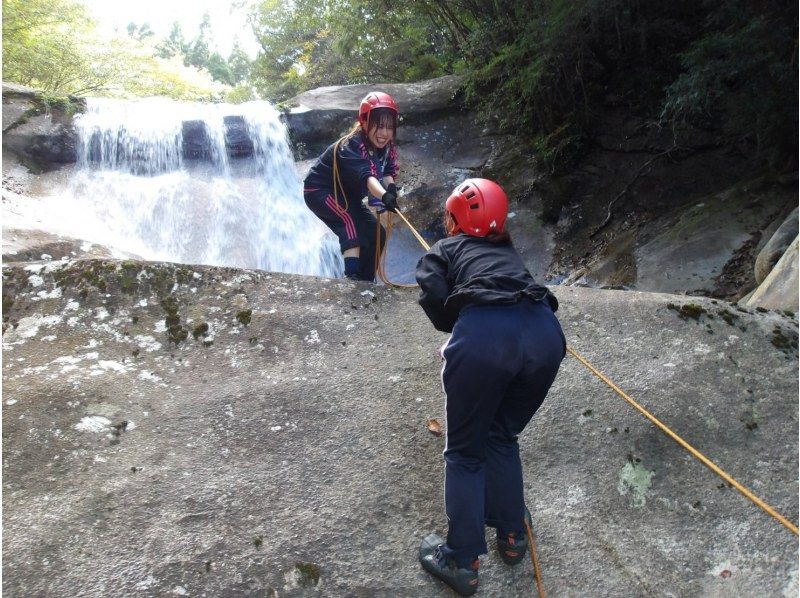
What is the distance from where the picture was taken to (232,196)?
10.1m

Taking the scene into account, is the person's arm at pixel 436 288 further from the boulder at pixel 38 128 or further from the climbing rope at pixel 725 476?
the boulder at pixel 38 128

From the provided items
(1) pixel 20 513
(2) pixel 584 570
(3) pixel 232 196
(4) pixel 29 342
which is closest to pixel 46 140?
(3) pixel 232 196

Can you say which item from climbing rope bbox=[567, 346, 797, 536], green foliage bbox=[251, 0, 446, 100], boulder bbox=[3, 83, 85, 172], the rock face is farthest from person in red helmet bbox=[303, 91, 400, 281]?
boulder bbox=[3, 83, 85, 172]

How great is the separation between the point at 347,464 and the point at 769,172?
275 inches

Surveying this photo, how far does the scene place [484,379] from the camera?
238 centimetres

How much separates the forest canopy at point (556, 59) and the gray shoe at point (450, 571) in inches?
216

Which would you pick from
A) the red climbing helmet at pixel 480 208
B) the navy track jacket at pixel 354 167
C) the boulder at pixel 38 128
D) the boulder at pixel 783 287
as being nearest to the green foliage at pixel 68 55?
the boulder at pixel 38 128

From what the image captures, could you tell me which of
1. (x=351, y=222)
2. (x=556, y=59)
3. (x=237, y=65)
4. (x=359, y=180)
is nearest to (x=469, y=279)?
(x=359, y=180)

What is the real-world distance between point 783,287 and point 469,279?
3.26 meters

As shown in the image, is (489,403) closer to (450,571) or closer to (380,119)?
→ (450,571)

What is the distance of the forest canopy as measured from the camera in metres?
5.79

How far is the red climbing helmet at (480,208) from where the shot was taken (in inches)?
108

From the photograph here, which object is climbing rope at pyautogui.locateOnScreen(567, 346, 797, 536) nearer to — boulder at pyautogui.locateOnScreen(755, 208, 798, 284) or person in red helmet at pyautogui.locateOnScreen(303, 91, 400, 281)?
person in red helmet at pyautogui.locateOnScreen(303, 91, 400, 281)

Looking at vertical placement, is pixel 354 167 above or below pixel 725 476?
above
